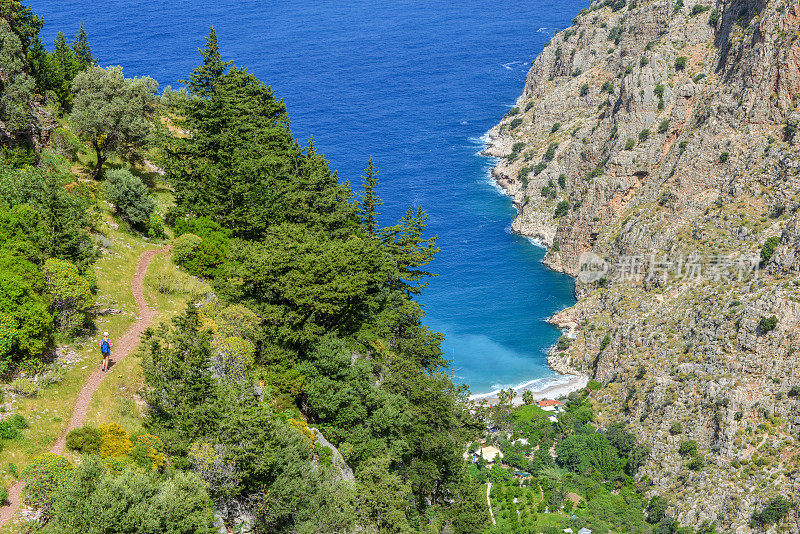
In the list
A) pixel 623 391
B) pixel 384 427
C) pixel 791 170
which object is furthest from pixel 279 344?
pixel 791 170

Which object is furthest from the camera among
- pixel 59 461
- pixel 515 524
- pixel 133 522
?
pixel 515 524

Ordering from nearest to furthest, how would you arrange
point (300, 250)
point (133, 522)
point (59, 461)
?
point (133, 522)
point (59, 461)
point (300, 250)

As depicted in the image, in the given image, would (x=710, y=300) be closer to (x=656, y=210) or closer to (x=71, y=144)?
(x=656, y=210)

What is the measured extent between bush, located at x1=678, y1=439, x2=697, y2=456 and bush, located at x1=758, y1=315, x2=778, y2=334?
21.6 m

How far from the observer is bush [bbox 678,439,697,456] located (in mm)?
124188

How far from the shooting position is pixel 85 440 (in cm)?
4431

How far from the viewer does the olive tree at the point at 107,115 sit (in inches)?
3145

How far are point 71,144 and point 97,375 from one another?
1569 inches

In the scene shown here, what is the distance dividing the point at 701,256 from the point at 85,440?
420 ft

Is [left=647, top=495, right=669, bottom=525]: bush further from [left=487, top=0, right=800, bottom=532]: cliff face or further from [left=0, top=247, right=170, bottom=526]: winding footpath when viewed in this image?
[left=0, top=247, right=170, bottom=526]: winding footpath

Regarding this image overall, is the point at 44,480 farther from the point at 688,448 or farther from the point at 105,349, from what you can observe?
the point at 688,448

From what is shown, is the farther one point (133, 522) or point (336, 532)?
point (336, 532)

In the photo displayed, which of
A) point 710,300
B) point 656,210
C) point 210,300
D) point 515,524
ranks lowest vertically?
point 515,524

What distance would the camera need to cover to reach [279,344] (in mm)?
65125
